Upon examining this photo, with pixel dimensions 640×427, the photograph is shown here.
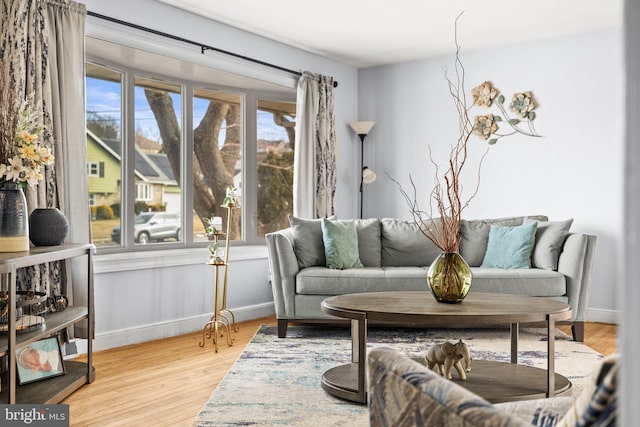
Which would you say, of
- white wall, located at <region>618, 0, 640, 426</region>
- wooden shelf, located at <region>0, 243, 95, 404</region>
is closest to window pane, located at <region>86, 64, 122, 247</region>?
wooden shelf, located at <region>0, 243, 95, 404</region>

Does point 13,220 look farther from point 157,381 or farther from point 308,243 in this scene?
point 308,243

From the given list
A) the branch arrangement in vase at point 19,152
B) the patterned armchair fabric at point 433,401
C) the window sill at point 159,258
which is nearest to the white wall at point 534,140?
the window sill at point 159,258

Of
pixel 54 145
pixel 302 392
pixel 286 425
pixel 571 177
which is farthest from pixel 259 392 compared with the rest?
pixel 571 177

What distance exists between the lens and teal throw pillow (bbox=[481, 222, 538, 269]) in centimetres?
480

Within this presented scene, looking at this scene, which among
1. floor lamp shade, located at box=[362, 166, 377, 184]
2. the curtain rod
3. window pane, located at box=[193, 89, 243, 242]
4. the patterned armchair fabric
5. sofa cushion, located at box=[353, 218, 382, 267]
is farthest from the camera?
floor lamp shade, located at box=[362, 166, 377, 184]

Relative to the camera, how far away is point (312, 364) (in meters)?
3.72

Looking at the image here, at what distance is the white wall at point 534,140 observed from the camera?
5.19 meters

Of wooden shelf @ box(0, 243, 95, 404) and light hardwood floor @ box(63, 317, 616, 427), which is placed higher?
wooden shelf @ box(0, 243, 95, 404)

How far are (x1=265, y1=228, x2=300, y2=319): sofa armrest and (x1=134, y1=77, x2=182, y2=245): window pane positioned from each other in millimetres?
1008

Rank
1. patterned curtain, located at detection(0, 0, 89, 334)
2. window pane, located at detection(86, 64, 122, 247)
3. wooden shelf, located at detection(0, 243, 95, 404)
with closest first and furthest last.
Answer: wooden shelf, located at detection(0, 243, 95, 404), patterned curtain, located at detection(0, 0, 89, 334), window pane, located at detection(86, 64, 122, 247)

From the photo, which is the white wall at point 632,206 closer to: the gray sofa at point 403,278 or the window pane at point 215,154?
the gray sofa at point 403,278

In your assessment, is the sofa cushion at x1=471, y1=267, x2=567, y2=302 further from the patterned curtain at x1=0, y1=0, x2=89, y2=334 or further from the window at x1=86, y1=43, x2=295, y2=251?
the patterned curtain at x1=0, y1=0, x2=89, y2=334

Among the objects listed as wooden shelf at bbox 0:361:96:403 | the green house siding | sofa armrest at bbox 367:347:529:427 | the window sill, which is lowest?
wooden shelf at bbox 0:361:96:403

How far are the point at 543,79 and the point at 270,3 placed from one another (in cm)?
258
